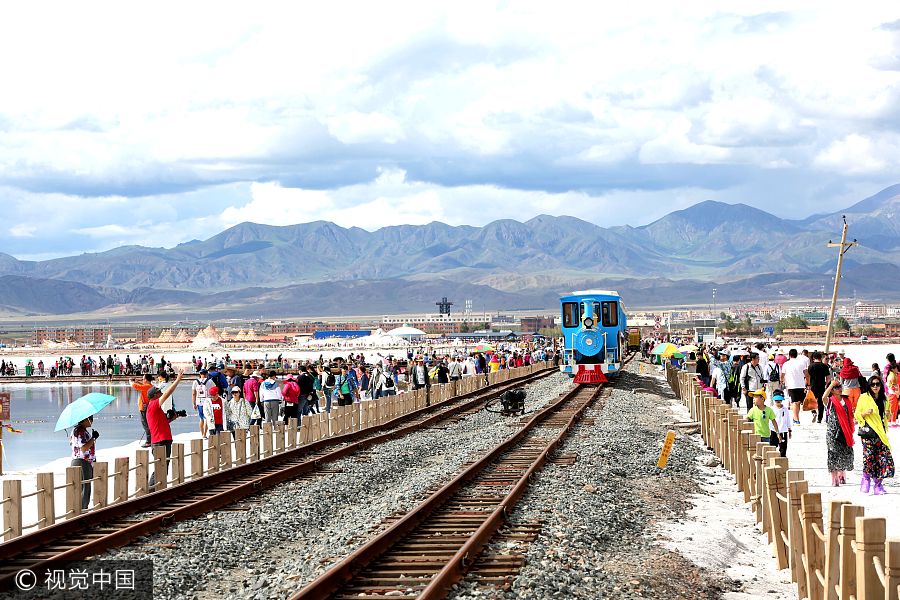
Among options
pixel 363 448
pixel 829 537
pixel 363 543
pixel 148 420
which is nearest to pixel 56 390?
pixel 363 448

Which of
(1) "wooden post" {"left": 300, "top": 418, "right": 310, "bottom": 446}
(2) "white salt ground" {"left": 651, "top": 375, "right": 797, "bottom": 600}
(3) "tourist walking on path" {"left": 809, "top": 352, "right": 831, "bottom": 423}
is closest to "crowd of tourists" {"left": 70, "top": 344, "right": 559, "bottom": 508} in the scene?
(1) "wooden post" {"left": 300, "top": 418, "right": 310, "bottom": 446}

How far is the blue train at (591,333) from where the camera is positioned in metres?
41.1

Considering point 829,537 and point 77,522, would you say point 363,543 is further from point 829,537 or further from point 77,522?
point 829,537

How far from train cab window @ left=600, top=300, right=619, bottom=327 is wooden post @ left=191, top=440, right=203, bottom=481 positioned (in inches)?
964

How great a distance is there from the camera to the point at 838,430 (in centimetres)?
1564

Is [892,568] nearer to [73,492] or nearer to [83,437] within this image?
[73,492]

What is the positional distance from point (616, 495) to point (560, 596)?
600 centimetres

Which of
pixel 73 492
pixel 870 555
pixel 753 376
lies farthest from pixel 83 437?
pixel 753 376

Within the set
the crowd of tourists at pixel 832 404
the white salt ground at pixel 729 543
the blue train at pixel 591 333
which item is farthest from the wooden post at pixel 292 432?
the blue train at pixel 591 333

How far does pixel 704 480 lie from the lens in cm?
1795

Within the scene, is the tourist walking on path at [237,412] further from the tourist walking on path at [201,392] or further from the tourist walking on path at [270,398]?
the tourist walking on path at [270,398]

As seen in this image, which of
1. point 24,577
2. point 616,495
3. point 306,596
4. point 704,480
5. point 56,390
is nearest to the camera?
point 306,596

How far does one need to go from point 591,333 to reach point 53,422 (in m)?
19.3

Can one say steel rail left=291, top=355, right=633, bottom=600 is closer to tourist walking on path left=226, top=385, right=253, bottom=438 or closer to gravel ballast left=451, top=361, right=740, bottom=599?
gravel ballast left=451, top=361, right=740, bottom=599
